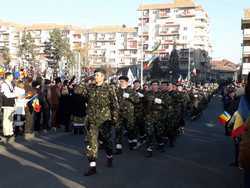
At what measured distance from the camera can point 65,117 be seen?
48.5 feet

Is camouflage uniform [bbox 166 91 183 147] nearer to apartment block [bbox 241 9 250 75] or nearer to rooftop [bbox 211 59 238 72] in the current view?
apartment block [bbox 241 9 250 75]

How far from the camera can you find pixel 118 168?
340 inches

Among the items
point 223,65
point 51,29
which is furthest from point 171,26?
point 223,65

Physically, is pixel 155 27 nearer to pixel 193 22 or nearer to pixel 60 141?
pixel 193 22

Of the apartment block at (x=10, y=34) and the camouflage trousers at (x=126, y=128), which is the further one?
the apartment block at (x=10, y=34)

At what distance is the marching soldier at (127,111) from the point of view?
10.7m

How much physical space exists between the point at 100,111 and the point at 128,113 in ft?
9.70

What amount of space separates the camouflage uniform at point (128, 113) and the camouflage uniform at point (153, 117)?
35cm

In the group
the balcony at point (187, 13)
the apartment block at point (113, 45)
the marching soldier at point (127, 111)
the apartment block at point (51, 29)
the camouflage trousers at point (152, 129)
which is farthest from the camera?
the apartment block at point (51, 29)

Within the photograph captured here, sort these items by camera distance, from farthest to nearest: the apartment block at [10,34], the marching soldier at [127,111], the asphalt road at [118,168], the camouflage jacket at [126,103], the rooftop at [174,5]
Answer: the apartment block at [10,34] → the rooftop at [174,5] → the camouflage jacket at [126,103] → the marching soldier at [127,111] → the asphalt road at [118,168]

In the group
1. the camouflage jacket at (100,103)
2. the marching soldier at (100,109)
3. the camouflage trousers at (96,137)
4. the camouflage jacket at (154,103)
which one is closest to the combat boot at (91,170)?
the marching soldier at (100,109)

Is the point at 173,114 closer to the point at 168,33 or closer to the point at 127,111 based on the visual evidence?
the point at 127,111

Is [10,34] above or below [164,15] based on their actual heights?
below

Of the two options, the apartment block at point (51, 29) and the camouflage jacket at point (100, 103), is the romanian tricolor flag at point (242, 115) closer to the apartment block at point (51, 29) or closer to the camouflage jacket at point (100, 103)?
the camouflage jacket at point (100, 103)
